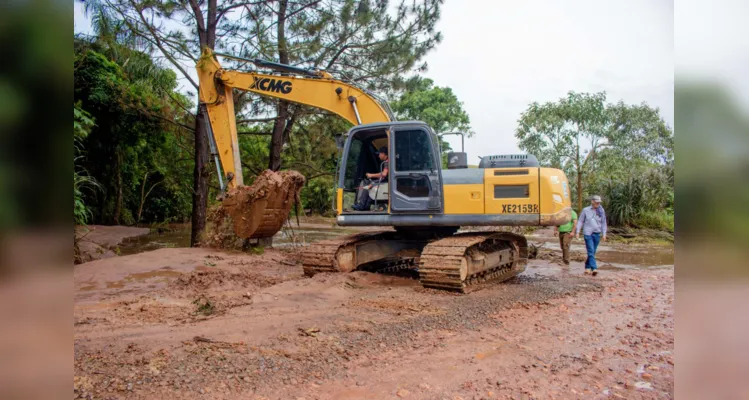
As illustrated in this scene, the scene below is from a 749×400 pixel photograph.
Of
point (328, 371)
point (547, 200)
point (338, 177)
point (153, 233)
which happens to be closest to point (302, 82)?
point (338, 177)

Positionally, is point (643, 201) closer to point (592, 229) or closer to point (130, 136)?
point (592, 229)

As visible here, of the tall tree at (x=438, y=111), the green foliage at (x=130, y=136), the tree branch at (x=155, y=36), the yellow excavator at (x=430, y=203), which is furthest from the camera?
the tall tree at (x=438, y=111)

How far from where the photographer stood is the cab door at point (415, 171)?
671 centimetres

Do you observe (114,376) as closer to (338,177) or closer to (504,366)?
(504,366)

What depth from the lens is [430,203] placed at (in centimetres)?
674

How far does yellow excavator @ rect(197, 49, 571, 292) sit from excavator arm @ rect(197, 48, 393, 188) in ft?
0.12

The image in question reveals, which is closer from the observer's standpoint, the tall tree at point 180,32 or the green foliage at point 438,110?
the tall tree at point 180,32

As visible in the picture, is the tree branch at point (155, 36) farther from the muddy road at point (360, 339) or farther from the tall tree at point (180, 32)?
the muddy road at point (360, 339)

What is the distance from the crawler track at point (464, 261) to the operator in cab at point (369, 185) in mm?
1236

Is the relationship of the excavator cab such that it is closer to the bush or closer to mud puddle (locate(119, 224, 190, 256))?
mud puddle (locate(119, 224, 190, 256))

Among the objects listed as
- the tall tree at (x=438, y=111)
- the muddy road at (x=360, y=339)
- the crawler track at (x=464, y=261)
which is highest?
the tall tree at (x=438, y=111)

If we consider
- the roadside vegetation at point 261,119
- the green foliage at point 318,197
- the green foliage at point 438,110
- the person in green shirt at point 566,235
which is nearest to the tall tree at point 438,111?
the green foliage at point 438,110

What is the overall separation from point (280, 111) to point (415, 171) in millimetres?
7068

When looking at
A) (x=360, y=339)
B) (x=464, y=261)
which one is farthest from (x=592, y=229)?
(x=360, y=339)
